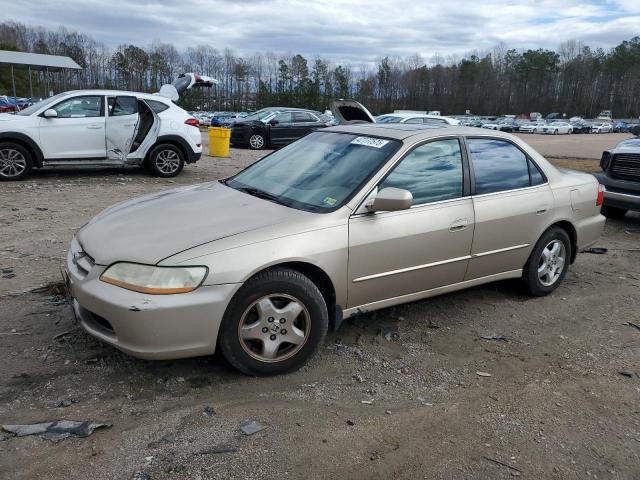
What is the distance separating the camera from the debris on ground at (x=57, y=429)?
276cm

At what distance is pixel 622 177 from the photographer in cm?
831

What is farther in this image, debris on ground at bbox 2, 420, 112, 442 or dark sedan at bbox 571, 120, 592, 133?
dark sedan at bbox 571, 120, 592, 133

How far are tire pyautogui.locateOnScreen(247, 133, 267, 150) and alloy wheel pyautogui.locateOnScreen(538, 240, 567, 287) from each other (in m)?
16.1

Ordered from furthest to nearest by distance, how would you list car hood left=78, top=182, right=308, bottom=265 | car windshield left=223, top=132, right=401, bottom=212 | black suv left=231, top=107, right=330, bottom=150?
1. black suv left=231, top=107, right=330, bottom=150
2. car windshield left=223, top=132, right=401, bottom=212
3. car hood left=78, top=182, right=308, bottom=265

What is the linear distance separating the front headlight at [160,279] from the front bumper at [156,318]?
0.03 m

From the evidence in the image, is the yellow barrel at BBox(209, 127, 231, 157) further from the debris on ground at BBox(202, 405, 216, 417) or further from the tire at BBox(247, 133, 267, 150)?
the debris on ground at BBox(202, 405, 216, 417)

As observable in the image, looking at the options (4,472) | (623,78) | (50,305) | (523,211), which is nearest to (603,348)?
(523,211)

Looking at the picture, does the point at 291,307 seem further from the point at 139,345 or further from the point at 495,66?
the point at 495,66

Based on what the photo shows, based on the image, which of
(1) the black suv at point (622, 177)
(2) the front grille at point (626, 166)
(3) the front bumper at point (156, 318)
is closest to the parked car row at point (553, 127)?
(1) the black suv at point (622, 177)

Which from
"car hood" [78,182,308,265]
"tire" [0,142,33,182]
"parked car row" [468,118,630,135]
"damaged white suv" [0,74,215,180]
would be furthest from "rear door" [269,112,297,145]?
"parked car row" [468,118,630,135]

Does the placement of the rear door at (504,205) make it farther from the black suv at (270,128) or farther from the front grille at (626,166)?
the black suv at (270,128)

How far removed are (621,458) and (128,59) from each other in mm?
96668

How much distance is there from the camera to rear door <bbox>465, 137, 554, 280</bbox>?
14.2ft

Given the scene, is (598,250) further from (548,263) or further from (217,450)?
(217,450)
